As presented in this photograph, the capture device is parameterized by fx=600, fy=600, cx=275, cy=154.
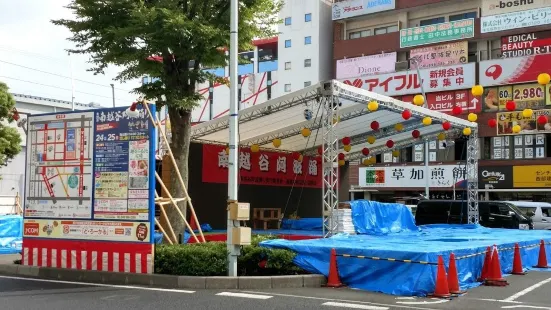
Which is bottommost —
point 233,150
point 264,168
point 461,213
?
point 461,213

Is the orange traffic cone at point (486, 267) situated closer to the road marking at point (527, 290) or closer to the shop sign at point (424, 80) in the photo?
the road marking at point (527, 290)

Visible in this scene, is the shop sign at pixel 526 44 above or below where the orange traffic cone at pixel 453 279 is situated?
above

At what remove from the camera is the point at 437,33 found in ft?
138

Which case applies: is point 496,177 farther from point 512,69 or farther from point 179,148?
point 179,148

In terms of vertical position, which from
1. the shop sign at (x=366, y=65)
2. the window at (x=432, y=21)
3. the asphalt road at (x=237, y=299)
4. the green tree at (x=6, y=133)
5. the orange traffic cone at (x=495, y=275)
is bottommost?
the asphalt road at (x=237, y=299)

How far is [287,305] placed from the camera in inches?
322

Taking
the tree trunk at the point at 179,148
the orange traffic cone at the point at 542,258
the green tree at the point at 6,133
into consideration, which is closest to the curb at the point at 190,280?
the tree trunk at the point at 179,148

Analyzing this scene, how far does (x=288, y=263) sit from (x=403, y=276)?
2.01 meters

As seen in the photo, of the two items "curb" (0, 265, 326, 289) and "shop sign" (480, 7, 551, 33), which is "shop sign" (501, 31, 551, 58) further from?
"curb" (0, 265, 326, 289)

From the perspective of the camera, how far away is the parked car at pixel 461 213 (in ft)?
74.6

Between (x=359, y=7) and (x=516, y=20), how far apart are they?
39.5ft

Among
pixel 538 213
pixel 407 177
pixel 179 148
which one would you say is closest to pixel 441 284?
pixel 179 148

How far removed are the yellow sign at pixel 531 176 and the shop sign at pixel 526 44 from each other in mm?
7262

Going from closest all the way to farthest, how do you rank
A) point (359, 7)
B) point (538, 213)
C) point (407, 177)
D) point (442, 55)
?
point (538, 213) → point (442, 55) → point (407, 177) → point (359, 7)
